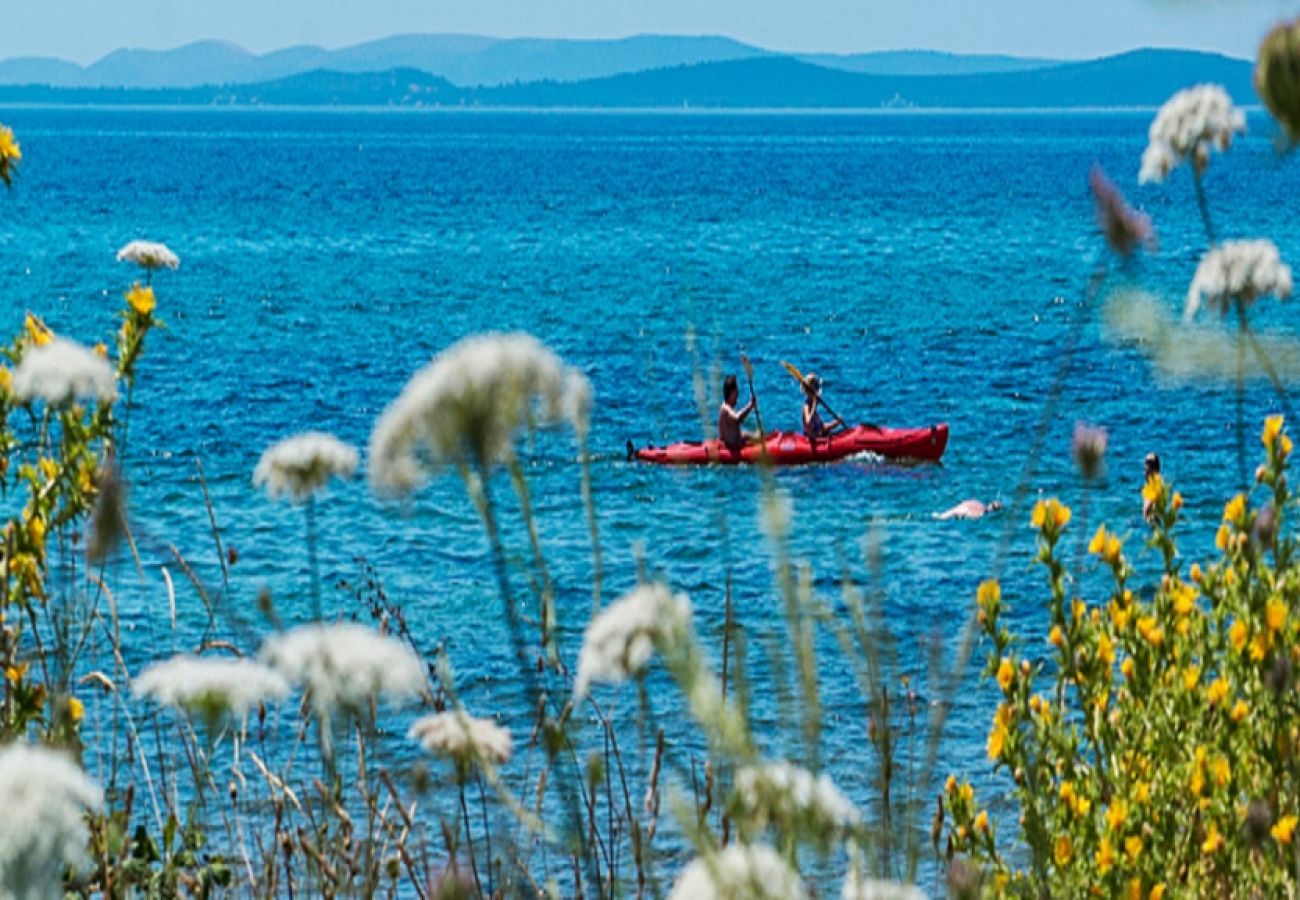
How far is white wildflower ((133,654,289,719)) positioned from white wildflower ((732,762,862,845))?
1.78 ft

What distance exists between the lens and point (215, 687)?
220cm

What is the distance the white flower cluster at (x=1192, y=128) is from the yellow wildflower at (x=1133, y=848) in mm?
1412

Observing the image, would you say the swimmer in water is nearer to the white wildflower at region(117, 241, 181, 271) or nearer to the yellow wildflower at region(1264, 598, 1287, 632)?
the white wildflower at region(117, 241, 181, 271)

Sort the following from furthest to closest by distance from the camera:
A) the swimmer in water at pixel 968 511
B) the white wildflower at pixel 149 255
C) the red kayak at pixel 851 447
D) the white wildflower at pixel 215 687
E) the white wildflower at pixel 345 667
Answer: the red kayak at pixel 851 447 → the swimmer in water at pixel 968 511 → the white wildflower at pixel 149 255 → the white wildflower at pixel 215 687 → the white wildflower at pixel 345 667

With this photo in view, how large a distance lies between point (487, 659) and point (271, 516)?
651 cm

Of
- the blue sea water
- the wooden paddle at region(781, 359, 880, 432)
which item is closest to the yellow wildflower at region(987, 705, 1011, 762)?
the blue sea water

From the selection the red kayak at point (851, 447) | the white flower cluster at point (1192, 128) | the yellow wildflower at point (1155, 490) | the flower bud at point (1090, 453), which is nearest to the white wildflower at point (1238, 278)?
the white flower cluster at point (1192, 128)

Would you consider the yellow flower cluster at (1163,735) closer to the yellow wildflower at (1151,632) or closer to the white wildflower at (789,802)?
the yellow wildflower at (1151,632)

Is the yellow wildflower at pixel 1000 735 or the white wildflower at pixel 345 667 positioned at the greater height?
the white wildflower at pixel 345 667

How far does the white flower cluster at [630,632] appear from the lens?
1.90 meters

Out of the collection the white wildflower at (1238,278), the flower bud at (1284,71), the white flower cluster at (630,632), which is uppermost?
the flower bud at (1284,71)

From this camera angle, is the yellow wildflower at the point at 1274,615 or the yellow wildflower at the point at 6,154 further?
the yellow wildflower at the point at 6,154

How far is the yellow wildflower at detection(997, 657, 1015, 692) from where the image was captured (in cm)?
371

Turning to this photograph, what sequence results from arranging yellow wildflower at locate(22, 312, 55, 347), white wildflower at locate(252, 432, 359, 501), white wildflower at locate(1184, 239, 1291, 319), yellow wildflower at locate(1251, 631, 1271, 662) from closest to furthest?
white wildflower at locate(252, 432, 359, 501) → white wildflower at locate(1184, 239, 1291, 319) → yellow wildflower at locate(1251, 631, 1271, 662) → yellow wildflower at locate(22, 312, 55, 347)
